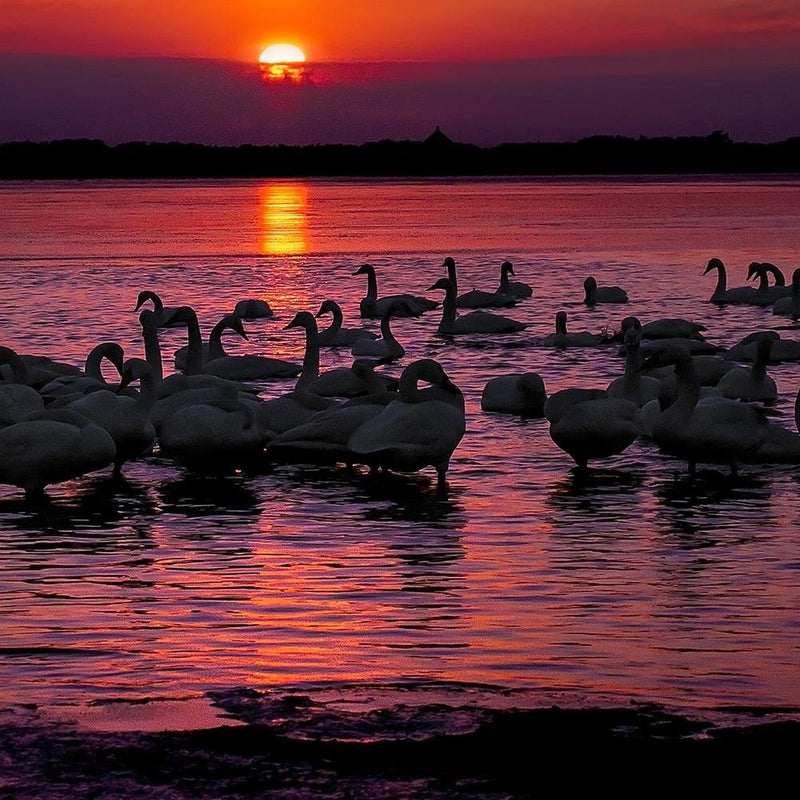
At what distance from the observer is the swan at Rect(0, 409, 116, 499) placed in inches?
474

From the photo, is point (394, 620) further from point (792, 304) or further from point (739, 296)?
point (739, 296)

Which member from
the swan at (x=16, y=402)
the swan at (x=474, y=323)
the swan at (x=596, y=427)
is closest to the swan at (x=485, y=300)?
the swan at (x=474, y=323)

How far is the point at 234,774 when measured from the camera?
6.02m

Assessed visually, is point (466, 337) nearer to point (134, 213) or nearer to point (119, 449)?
point (119, 449)

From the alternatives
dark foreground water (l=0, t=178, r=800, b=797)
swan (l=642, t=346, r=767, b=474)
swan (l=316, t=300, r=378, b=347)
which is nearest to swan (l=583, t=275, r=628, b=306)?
swan (l=316, t=300, r=378, b=347)

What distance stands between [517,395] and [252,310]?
11.9 meters

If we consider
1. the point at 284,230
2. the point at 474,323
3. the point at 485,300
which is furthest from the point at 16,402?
the point at 284,230

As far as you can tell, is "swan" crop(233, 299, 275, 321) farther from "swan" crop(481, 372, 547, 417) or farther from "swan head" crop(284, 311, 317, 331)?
"swan" crop(481, 372, 547, 417)

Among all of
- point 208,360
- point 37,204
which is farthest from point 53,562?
point 37,204

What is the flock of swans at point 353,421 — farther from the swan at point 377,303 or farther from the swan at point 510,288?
the swan at point 510,288

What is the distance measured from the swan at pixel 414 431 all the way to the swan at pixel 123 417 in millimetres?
1756

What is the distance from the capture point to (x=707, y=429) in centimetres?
1276

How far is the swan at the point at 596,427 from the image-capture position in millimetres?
13164

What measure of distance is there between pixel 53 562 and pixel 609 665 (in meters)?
4.06
